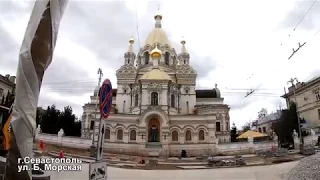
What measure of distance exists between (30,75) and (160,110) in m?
28.4

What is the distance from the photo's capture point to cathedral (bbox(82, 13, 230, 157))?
96.5 feet

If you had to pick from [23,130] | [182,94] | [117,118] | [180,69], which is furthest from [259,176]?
[180,69]

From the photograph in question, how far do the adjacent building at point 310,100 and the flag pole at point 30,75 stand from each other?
38123 mm

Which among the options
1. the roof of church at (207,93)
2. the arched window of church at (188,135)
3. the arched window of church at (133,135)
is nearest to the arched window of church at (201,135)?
the arched window of church at (188,135)

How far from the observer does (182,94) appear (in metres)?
39.1

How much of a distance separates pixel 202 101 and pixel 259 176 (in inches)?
1144

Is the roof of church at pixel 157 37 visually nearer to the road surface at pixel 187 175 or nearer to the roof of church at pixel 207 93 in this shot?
the roof of church at pixel 207 93

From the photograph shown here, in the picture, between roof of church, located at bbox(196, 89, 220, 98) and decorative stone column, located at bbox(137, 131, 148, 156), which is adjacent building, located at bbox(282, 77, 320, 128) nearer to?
roof of church, located at bbox(196, 89, 220, 98)

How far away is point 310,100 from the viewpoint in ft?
124

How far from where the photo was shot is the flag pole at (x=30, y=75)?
207cm

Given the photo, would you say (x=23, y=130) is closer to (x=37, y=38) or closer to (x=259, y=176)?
(x=37, y=38)

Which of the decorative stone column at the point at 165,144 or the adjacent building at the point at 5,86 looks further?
the adjacent building at the point at 5,86

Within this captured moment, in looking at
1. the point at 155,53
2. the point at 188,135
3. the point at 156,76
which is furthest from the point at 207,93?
the point at 188,135

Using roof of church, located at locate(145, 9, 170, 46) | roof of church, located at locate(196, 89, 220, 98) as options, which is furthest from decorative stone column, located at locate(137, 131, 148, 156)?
roof of church, located at locate(145, 9, 170, 46)
